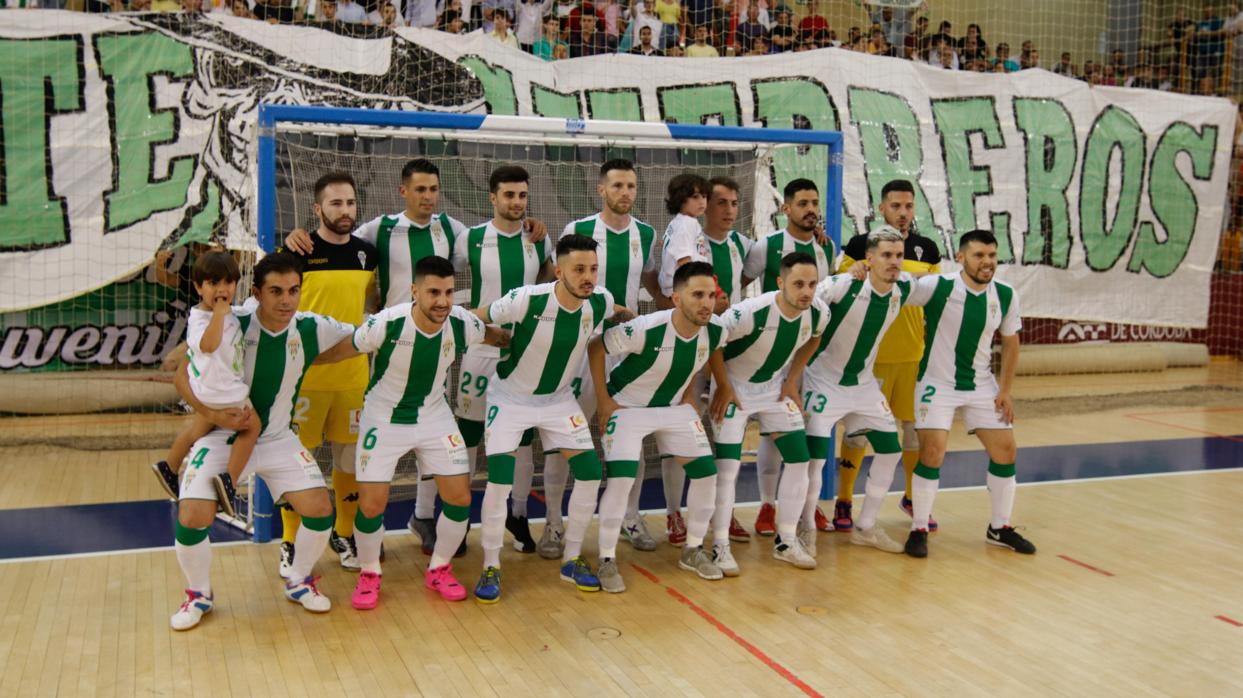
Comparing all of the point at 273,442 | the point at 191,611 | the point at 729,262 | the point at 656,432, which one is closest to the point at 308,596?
the point at 191,611

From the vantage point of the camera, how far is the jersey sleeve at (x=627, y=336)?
542 centimetres

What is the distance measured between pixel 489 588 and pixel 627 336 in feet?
4.52

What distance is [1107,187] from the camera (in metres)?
12.2

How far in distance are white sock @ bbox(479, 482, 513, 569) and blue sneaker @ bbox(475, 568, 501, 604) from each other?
0.12 ft

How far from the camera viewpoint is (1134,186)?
40.7 ft

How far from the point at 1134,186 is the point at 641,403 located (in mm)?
9139

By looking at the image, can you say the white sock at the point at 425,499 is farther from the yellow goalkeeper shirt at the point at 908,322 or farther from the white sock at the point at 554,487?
the yellow goalkeeper shirt at the point at 908,322

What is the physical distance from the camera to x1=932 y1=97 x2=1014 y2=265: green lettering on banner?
11.1m

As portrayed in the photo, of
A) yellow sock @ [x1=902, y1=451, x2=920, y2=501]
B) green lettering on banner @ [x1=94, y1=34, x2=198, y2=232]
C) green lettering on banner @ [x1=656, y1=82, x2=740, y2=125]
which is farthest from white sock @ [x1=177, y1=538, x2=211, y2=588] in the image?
green lettering on banner @ [x1=656, y1=82, x2=740, y2=125]

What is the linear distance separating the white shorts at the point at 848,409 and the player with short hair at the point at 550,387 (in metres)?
1.37

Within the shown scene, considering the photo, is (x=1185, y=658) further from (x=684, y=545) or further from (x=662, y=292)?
(x=662, y=292)

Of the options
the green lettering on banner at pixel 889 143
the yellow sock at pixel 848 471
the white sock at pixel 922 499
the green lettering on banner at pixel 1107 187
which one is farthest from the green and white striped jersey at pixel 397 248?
the green lettering on banner at pixel 1107 187

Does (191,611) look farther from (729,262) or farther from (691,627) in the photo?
(729,262)

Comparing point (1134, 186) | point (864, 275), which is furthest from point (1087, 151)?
point (864, 275)
